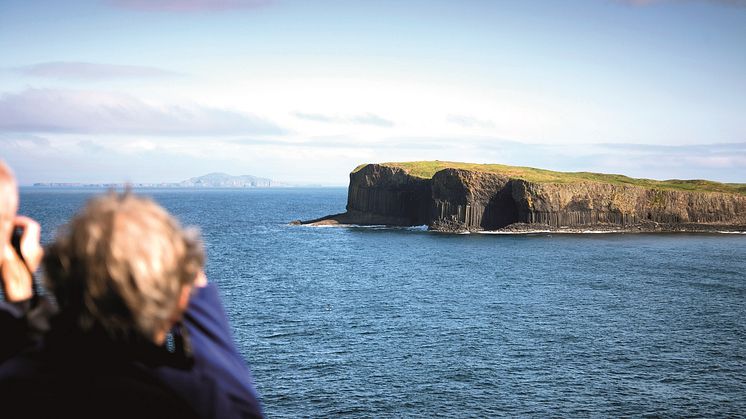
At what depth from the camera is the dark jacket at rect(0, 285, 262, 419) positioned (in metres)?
2.38

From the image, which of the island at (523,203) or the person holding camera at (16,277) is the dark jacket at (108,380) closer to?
the person holding camera at (16,277)

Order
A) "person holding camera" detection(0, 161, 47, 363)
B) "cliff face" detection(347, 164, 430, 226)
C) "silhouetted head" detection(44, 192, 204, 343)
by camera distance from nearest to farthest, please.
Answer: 1. "silhouetted head" detection(44, 192, 204, 343)
2. "person holding camera" detection(0, 161, 47, 363)
3. "cliff face" detection(347, 164, 430, 226)

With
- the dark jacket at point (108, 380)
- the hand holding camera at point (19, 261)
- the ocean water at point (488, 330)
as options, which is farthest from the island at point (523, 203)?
the dark jacket at point (108, 380)

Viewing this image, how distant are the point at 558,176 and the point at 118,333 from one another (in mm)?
183917

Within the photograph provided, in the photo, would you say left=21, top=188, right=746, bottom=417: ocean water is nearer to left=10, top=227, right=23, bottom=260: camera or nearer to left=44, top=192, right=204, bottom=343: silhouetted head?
left=10, top=227, right=23, bottom=260: camera

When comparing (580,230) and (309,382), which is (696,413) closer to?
(309,382)

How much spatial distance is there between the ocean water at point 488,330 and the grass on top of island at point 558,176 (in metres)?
50.4

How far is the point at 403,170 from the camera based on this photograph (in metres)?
171

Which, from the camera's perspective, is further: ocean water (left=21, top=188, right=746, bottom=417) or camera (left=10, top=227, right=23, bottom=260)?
ocean water (left=21, top=188, right=746, bottom=417)

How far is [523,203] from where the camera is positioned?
502ft

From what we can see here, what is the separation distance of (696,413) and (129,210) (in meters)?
46.7

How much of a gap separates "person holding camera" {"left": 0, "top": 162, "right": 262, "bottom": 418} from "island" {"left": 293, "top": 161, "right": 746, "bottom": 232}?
150207 millimetres

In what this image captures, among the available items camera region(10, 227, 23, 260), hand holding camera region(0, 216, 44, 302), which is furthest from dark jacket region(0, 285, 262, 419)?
camera region(10, 227, 23, 260)

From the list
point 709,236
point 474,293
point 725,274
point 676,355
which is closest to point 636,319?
point 676,355
